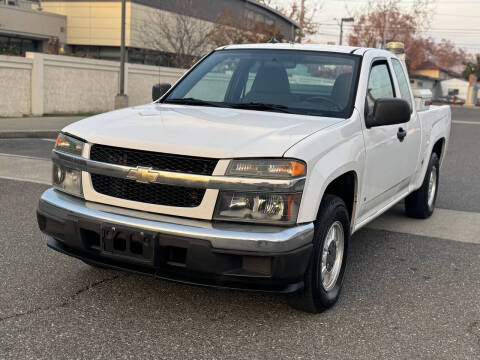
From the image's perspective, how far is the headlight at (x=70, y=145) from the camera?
12.6 ft

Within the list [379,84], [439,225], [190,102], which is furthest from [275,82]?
[439,225]

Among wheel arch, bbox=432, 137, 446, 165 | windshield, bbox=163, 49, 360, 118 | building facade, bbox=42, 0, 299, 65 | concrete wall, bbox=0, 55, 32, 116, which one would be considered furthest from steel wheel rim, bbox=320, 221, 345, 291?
building facade, bbox=42, 0, 299, 65

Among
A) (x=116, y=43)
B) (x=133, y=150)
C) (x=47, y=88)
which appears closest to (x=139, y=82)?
(x=47, y=88)

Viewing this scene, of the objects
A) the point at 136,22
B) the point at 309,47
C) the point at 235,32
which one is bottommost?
the point at 309,47

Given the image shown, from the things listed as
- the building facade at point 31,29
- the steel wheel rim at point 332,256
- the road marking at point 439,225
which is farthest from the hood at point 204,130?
the building facade at point 31,29

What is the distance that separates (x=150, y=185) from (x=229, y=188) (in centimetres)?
50

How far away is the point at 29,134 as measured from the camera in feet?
46.0

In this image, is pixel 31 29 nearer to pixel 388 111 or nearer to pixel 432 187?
pixel 432 187

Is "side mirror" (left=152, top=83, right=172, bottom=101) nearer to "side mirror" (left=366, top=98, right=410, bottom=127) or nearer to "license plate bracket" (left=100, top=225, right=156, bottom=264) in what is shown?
"side mirror" (left=366, top=98, right=410, bottom=127)

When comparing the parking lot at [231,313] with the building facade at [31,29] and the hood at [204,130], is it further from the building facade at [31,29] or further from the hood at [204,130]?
the building facade at [31,29]

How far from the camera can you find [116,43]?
40.5 meters

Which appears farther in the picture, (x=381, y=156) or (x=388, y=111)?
(x=381, y=156)

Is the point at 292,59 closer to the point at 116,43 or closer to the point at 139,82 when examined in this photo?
the point at 139,82

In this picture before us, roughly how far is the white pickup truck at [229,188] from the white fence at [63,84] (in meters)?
14.7
